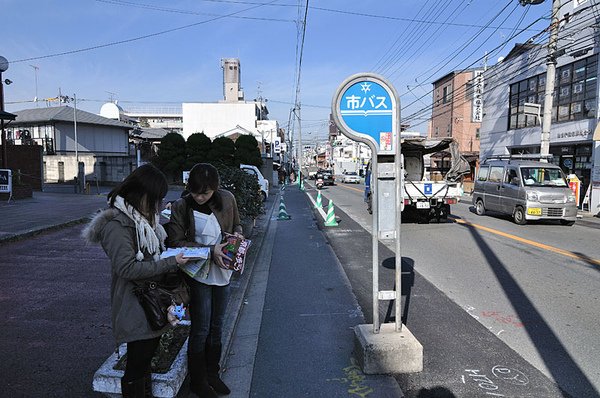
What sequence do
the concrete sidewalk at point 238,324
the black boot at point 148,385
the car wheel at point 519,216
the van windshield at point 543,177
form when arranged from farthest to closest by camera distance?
the van windshield at point 543,177, the car wheel at point 519,216, the concrete sidewalk at point 238,324, the black boot at point 148,385

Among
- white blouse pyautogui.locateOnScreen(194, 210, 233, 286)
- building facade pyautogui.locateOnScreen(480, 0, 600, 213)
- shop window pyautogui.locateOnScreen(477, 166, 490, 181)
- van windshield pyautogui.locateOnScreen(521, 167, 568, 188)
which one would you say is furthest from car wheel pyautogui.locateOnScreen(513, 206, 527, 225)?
white blouse pyautogui.locateOnScreen(194, 210, 233, 286)

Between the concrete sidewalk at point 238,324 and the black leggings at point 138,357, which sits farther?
the concrete sidewalk at point 238,324

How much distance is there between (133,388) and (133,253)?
878 mm

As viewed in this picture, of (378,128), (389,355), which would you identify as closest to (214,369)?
(389,355)

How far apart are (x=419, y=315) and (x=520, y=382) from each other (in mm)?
1630

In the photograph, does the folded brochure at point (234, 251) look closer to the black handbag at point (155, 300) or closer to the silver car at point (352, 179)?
the black handbag at point (155, 300)

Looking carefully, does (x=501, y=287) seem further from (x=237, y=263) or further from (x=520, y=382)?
(x=237, y=263)

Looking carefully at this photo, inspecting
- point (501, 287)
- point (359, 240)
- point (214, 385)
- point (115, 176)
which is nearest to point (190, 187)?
point (214, 385)

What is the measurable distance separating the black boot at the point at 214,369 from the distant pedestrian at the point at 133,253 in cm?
64

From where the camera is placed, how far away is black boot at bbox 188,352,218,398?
304 centimetres

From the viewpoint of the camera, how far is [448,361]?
3803 millimetres

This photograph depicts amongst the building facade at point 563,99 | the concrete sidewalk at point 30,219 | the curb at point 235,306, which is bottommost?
the curb at point 235,306

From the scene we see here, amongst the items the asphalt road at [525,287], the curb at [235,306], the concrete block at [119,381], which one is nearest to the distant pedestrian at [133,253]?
the concrete block at [119,381]

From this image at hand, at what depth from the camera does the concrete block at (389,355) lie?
3.47 m
